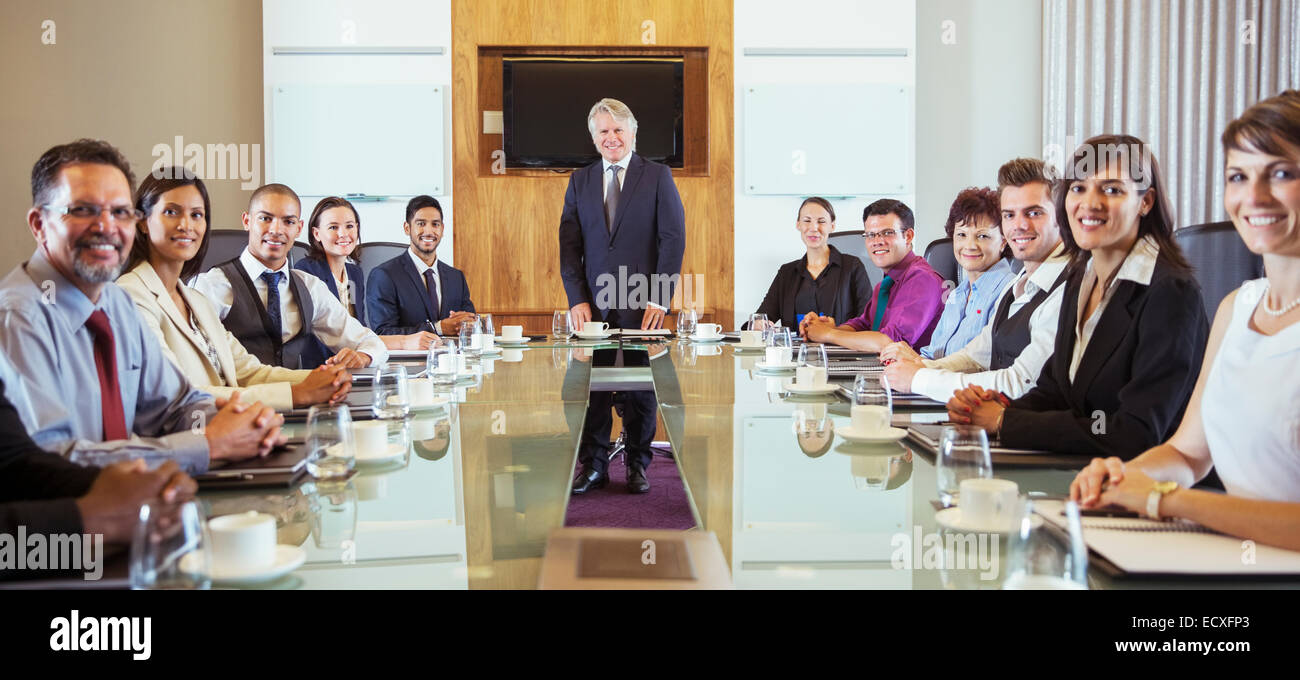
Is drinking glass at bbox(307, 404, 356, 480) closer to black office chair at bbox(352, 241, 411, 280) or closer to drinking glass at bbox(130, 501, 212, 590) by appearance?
drinking glass at bbox(130, 501, 212, 590)

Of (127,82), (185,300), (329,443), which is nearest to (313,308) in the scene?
(185,300)

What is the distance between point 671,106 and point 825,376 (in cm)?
351

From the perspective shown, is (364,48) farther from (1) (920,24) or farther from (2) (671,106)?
(1) (920,24)

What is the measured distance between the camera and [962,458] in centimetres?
125

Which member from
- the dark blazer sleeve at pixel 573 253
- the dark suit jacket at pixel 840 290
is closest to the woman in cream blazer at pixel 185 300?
the dark blazer sleeve at pixel 573 253

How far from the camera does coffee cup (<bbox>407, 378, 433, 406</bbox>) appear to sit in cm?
212

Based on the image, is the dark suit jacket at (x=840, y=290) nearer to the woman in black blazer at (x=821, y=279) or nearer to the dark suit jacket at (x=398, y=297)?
the woman in black blazer at (x=821, y=279)

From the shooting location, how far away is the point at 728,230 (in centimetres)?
554

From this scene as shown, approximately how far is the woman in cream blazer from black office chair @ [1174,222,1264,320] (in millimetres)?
1988

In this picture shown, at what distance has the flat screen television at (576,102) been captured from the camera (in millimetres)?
5508

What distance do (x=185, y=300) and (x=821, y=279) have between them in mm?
2996
